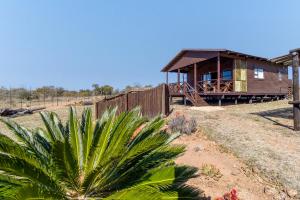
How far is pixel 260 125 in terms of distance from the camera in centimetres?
1218

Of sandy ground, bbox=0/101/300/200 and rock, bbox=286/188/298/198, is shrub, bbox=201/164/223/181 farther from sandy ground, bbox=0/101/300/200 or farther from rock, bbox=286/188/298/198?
rock, bbox=286/188/298/198

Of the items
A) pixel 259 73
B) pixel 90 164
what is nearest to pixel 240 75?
pixel 259 73

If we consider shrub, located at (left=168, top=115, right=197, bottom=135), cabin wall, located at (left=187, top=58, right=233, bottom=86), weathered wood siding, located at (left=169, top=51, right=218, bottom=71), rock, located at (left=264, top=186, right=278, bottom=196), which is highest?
weathered wood siding, located at (left=169, top=51, right=218, bottom=71)

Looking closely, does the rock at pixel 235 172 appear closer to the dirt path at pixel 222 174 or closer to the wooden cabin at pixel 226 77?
the dirt path at pixel 222 174

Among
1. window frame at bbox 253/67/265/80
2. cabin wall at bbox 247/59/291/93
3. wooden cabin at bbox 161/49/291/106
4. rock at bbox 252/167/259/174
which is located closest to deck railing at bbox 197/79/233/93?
wooden cabin at bbox 161/49/291/106

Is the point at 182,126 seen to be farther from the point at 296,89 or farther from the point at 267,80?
the point at 267,80

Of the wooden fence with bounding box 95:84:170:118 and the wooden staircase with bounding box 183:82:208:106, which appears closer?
the wooden fence with bounding box 95:84:170:118

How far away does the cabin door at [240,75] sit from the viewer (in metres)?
24.5

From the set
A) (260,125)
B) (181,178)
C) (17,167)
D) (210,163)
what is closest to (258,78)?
(260,125)

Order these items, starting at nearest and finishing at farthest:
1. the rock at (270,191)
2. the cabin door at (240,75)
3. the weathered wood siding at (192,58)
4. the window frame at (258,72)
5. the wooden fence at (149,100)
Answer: the rock at (270,191)
the wooden fence at (149,100)
the weathered wood siding at (192,58)
the cabin door at (240,75)
the window frame at (258,72)

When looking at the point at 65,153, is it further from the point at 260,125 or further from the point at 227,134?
the point at 260,125

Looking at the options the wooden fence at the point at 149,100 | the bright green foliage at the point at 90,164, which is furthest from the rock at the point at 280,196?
the wooden fence at the point at 149,100

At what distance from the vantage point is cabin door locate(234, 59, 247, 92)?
24.5m

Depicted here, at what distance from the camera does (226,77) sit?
85.3 feet
